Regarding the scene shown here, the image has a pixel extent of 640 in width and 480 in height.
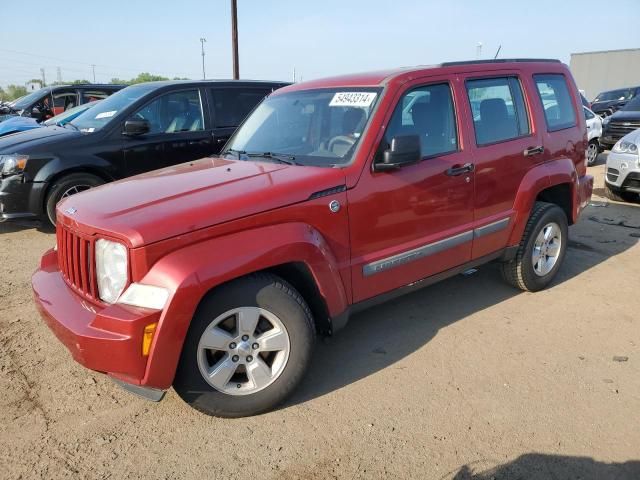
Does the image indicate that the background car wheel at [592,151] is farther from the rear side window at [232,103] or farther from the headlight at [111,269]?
the headlight at [111,269]

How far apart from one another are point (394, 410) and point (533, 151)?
2499 mm

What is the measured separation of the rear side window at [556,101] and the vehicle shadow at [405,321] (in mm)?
1467

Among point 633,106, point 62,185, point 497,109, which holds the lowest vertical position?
point 62,185

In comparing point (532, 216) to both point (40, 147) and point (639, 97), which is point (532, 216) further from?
point (639, 97)

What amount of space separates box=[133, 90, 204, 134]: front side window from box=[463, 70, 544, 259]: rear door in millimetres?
3921

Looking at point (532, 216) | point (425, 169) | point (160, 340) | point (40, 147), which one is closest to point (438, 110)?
point (425, 169)

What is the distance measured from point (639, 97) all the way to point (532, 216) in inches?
425

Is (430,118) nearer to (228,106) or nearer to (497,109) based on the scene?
(497,109)

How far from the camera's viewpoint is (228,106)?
264 inches

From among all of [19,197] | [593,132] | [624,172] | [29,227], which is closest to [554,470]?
[19,197]

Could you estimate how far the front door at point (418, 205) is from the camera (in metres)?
3.10

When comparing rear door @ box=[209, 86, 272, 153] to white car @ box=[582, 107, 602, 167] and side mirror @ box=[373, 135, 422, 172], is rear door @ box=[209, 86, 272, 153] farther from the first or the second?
white car @ box=[582, 107, 602, 167]

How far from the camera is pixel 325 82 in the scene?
381 centimetres

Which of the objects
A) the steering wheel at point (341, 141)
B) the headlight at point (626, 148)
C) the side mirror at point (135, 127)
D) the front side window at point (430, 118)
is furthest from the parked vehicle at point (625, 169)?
the side mirror at point (135, 127)
